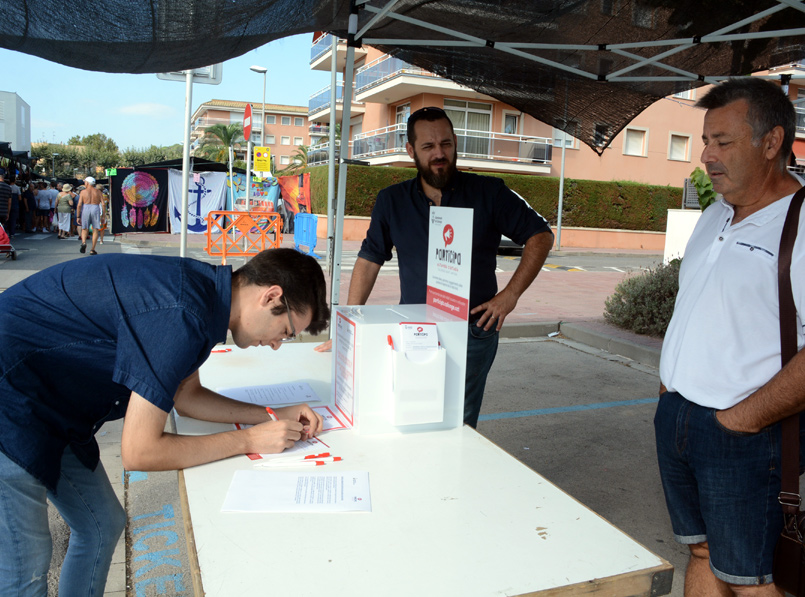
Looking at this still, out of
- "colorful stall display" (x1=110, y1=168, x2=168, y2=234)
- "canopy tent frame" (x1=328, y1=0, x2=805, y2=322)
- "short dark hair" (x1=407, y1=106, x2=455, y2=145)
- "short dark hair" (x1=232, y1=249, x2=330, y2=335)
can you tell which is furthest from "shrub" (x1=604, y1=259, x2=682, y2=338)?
"colorful stall display" (x1=110, y1=168, x2=168, y2=234)

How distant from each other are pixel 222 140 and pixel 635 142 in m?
42.8

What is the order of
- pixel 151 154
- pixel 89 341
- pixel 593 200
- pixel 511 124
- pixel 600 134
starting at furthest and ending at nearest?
pixel 151 154 → pixel 511 124 → pixel 593 200 → pixel 600 134 → pixel 89 341

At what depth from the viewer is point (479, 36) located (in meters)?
3.90

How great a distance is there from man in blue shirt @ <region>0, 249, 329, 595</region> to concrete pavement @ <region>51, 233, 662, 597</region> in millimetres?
1005

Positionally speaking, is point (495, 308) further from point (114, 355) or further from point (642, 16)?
point (642, 16)

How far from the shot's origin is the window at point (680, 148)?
29062 mm

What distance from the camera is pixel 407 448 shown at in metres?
1.99

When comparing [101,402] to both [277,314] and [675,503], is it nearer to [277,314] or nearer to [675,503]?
[277,314]

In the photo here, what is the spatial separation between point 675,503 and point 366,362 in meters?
1.19

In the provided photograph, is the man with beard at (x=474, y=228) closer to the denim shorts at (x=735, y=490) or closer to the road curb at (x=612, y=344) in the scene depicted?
the denim shorts at (x=735, y=490)

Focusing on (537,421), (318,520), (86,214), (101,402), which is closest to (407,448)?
(318,520)

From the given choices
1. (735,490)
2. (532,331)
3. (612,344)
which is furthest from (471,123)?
(735,490)

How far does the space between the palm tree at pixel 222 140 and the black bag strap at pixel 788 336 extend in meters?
56.9

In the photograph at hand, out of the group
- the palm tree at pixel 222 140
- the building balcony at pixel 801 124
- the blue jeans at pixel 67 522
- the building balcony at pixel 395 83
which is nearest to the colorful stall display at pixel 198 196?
the building balcony at pixel 395 83
